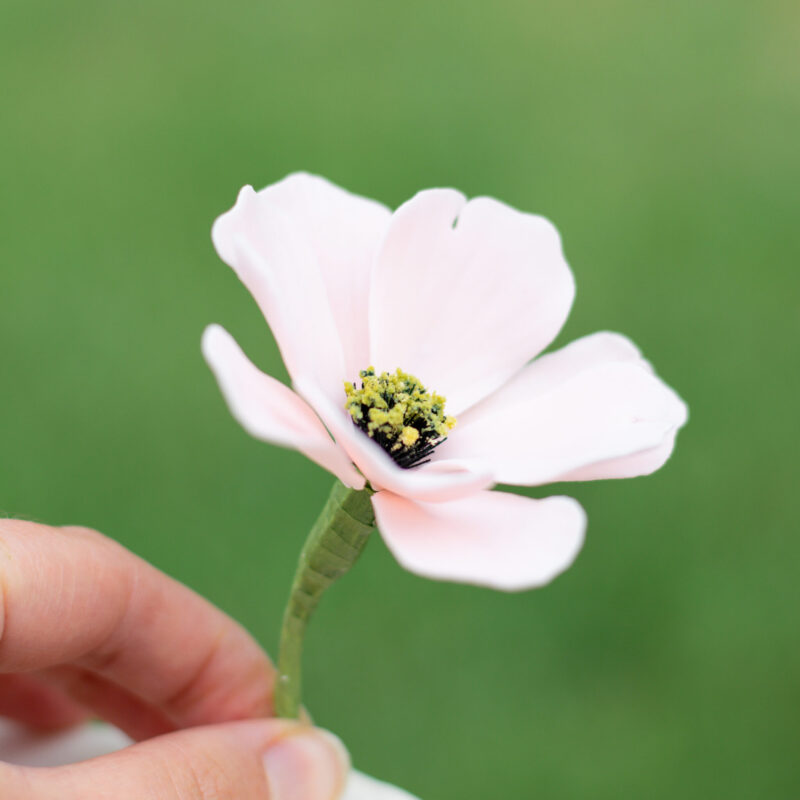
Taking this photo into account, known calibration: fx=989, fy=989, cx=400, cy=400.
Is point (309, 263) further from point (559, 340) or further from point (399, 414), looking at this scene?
point (559, 340)

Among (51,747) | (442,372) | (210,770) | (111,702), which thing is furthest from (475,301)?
(51,747)

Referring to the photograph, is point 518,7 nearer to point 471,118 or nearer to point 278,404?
point 471,118

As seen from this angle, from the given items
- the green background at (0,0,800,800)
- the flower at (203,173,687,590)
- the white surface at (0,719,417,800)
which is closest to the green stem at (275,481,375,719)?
the flower at (203,173,687,590)

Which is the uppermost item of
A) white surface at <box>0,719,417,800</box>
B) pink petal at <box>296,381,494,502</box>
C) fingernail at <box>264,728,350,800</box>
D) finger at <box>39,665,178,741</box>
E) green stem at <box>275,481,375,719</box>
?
pink petal at <box>296,381,494,502</box>

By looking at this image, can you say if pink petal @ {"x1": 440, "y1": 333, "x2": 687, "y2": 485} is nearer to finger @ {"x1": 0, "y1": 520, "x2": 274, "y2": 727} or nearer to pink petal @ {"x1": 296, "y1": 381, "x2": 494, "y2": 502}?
pink petal @ {"x1": 296, "y1": 381, "x2": 494, "y2": 502}

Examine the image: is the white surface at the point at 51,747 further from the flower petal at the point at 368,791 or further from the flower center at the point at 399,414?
the flower center at the point at 399,414

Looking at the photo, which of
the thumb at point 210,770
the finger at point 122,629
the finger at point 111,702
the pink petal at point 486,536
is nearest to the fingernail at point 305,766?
the thumb at point 210,770
